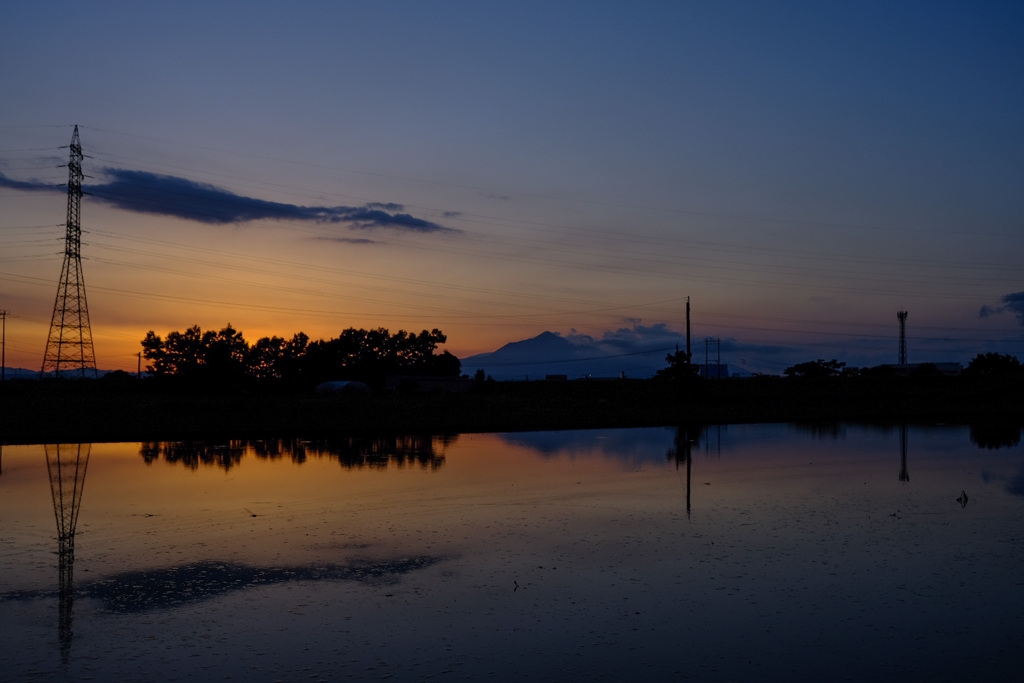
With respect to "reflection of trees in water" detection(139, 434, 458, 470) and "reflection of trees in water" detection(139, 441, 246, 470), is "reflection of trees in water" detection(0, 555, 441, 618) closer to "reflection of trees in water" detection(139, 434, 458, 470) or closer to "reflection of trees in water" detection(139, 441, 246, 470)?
"reflection of trees in water" detection(139, 434, 458, 470)

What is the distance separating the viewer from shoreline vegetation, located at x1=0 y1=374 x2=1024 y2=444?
4494 centimetres

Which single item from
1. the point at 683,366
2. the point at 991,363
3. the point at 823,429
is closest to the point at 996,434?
the point at 823,429

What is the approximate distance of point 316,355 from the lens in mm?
133500

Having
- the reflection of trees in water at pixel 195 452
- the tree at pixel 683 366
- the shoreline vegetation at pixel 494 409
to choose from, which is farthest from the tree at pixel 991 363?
the reflection of trees in water at pixel 195 452

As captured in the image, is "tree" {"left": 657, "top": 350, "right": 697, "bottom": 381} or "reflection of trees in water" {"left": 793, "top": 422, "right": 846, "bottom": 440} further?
"tree" {"left": 657, "top": 350, "right": 697, "bottom": 381}

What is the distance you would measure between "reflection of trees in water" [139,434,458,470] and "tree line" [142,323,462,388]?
89.4 m

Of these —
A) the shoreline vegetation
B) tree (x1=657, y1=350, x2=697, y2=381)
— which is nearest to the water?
the shoreline vegetation

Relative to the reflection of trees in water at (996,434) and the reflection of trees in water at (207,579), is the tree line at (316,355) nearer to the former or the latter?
the reflection of trees in water at (996,434)

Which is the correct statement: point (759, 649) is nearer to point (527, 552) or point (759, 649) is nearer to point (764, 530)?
point (527, 552)

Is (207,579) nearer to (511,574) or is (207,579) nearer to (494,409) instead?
(511,574)

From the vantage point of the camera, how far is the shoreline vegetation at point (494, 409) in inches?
1769

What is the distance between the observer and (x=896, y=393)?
84.9 m

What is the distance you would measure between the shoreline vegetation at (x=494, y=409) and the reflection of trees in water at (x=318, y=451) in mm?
3397

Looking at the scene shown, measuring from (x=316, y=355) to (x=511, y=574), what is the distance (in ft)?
407
